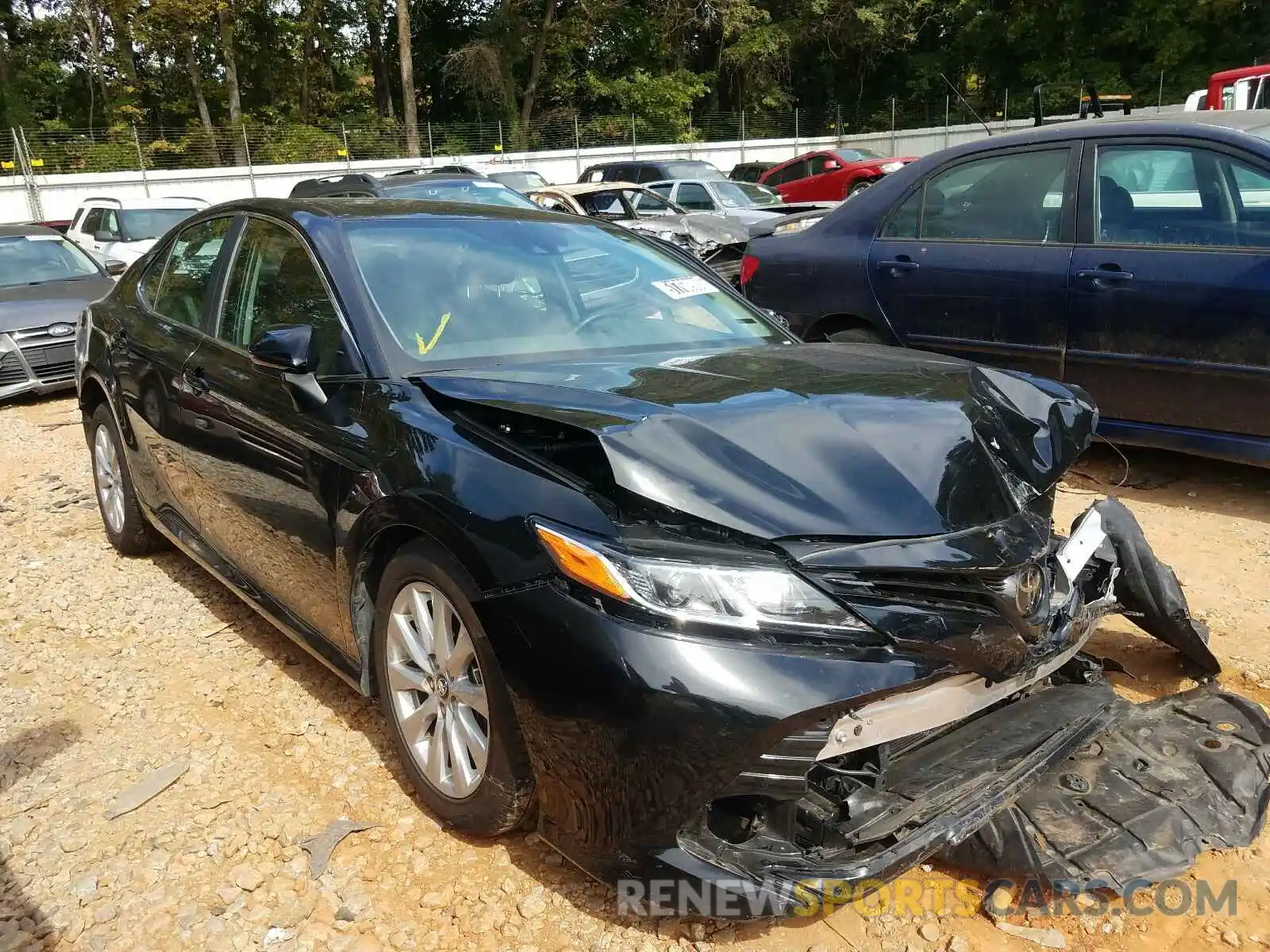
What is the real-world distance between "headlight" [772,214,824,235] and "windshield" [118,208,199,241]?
973 cm

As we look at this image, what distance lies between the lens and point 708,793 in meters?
1.85

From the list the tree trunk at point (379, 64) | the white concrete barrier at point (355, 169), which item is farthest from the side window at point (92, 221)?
the tree trunk at point (379, 64)

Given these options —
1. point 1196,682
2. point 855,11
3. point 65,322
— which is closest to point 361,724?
point 1196,682

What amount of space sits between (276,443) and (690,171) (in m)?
15.0

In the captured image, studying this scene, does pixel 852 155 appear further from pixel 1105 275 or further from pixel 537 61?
pixel 537 61

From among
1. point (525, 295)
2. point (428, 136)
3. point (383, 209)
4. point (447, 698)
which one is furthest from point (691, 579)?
point (428, 136)

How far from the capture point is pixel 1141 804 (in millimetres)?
2340

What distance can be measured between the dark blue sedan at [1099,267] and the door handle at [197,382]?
3.52m

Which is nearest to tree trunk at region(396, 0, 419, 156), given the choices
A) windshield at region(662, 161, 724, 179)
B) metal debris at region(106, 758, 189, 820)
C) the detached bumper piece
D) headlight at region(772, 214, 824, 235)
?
windshield at region(662, 161, 724, 179)

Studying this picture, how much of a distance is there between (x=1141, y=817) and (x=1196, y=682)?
3.11ft

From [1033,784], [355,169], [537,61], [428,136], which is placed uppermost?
[537,61]

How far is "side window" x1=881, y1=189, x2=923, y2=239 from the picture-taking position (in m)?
5.40

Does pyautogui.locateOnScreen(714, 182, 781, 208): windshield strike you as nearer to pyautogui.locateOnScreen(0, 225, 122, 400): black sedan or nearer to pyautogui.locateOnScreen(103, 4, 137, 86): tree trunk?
pyautogui.locateOnScreen(0, 225, 122, 400): black sedan

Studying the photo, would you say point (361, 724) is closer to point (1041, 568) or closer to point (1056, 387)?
point (1041, 568)
